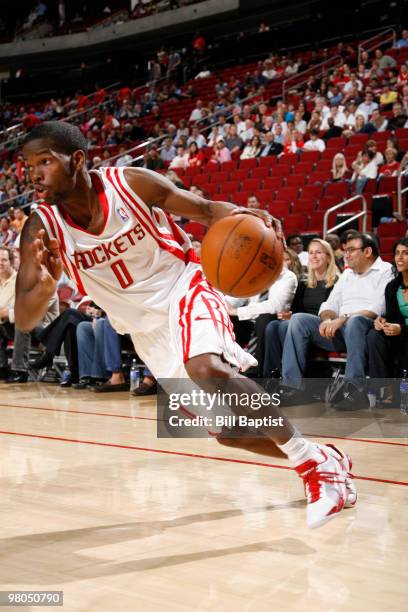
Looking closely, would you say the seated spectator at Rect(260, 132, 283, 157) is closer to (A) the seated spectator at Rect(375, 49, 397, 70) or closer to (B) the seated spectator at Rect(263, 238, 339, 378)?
(A) the seated spectator at Rect(375, 49, 397, 70)

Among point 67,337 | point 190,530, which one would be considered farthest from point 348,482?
point 67,337

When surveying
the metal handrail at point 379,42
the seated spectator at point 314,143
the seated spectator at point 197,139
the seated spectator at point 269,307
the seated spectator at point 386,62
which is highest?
the metal handrail at point 379,42

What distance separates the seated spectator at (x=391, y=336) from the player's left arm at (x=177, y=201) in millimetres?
2714

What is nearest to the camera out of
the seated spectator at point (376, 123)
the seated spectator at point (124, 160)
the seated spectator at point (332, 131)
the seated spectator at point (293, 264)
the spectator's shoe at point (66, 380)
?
the seated spectator at point (293, 264)

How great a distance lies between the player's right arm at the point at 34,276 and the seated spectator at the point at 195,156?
9.72 m

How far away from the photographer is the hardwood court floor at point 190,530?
79.7 inches

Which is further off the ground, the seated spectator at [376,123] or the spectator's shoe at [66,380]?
the seated spectator at [376,123]

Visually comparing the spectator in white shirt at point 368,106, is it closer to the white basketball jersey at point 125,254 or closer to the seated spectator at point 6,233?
the seated spectator at point 6,233

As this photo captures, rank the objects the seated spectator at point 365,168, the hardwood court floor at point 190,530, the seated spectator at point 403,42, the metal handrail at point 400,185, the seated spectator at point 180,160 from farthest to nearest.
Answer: the seated spectator at point 403,42 → the seated spectator at point 180,160 → the seated spectator at point 365,168 → the metal handrail at point 400,185 → the hardwood court floor at point 190,530

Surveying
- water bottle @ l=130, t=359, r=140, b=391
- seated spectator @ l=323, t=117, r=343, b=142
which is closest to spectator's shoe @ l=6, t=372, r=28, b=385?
water bottle @ l=130, t=359, r=140, b=391

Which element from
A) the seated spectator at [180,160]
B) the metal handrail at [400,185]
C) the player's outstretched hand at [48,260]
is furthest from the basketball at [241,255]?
the seated spectator at [180,160]

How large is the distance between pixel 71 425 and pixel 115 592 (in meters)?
3.00

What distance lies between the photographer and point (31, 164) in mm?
2797

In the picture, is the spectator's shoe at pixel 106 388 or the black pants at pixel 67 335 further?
the black pants at pixel 67 335
